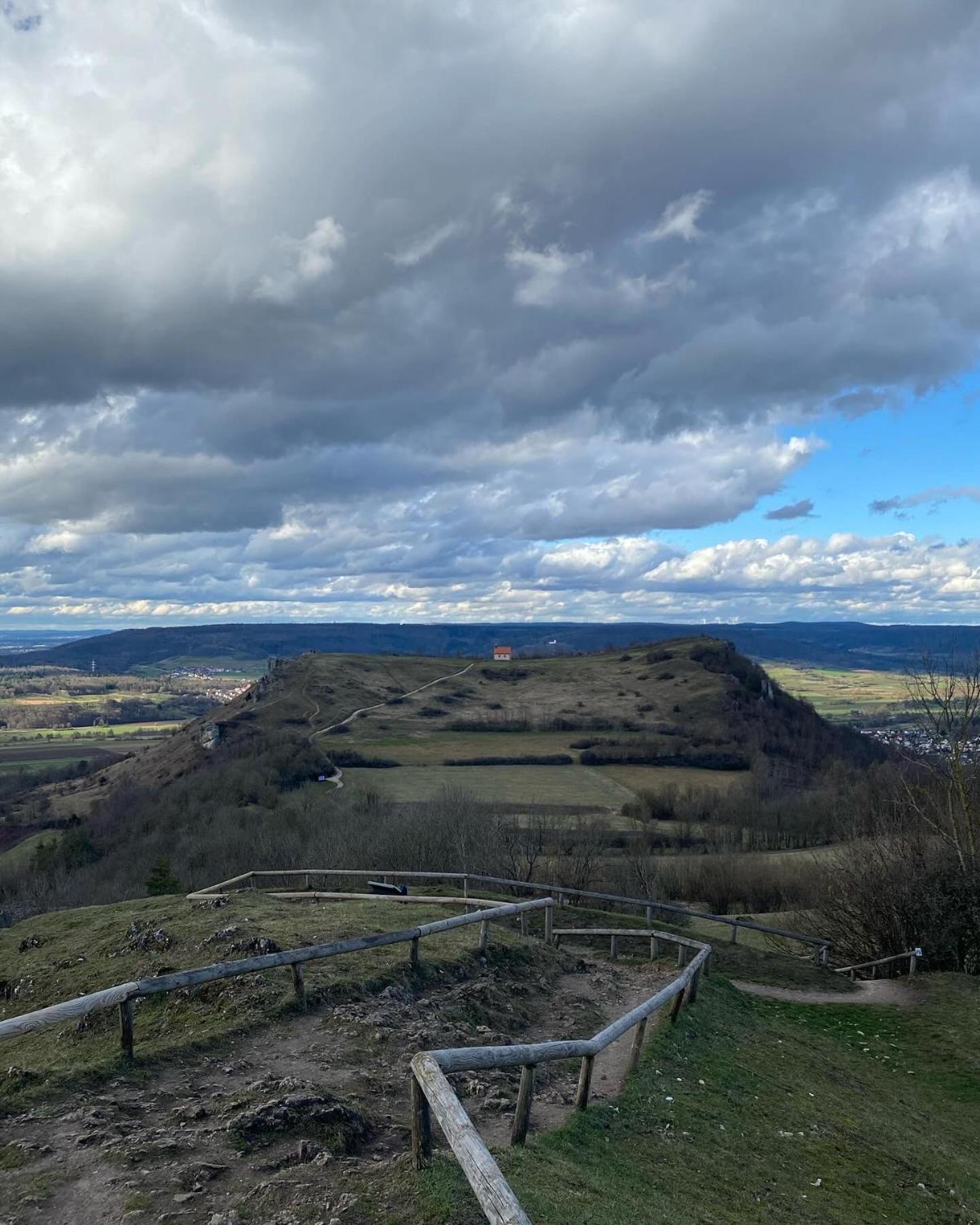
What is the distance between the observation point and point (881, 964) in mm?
29688

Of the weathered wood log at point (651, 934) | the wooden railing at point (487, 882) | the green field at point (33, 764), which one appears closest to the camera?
the weathered wood log at point (651, 934)

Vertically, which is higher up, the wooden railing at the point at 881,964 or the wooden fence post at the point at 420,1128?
the wooden fence post at the point at 420,1128

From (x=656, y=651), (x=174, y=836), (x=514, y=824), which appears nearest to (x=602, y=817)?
(x=514, y=824)

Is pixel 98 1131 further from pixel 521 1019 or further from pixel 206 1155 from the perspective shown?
pixel 521 1019

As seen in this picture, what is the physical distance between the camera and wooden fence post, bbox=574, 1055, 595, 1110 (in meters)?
9.15

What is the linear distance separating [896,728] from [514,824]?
103585 millimetres

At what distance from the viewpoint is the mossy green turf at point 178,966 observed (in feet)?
35.6

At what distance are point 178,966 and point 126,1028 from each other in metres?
4.81

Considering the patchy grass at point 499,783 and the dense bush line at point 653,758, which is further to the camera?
the dense bush line at point 653,758

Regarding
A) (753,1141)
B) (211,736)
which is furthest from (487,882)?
(211,736)

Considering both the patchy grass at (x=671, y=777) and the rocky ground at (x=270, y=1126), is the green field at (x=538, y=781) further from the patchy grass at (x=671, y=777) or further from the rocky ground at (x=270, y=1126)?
the rocky ground at (x=270, y=1126)

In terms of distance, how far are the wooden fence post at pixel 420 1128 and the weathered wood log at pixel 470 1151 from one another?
0.67 feet

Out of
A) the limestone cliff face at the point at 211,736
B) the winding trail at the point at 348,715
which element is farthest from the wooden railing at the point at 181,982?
the limestone cliff face at the point at 211,736

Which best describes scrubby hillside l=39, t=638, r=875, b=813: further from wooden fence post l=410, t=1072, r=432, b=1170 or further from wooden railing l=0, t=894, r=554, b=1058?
wooden fence post l=410, t=1072, r=432, b=1170
